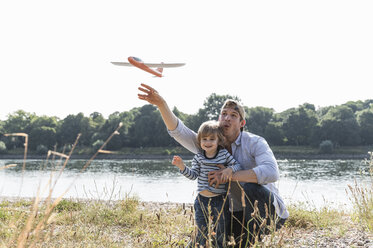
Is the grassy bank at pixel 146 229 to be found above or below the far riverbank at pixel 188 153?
above

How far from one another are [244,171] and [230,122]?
0.58 meters

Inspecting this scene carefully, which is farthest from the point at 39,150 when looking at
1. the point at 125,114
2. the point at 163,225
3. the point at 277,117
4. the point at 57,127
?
the point at 163,225

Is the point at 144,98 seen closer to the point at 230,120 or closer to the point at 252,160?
the point at 230,120

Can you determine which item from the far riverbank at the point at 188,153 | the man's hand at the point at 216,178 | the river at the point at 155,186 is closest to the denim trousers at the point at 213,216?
the man's hand at the point at 216,178

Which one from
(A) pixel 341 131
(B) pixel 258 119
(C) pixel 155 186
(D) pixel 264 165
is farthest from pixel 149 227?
(B) pixel 258 119

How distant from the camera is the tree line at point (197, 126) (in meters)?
65.2

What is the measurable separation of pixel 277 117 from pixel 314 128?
1612cm

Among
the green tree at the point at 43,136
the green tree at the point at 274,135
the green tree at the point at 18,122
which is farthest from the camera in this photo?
the green tree at the point at 18,122

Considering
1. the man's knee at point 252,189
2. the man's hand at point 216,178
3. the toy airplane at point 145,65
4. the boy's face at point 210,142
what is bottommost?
the man's knee at point 252,189

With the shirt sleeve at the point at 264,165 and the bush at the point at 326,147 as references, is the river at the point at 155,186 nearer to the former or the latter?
the shirt sleeve at the point at 264,165

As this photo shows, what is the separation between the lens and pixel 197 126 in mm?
75750

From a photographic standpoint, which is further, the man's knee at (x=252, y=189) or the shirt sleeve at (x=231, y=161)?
the shirt sleeve at (x=231, y=161)

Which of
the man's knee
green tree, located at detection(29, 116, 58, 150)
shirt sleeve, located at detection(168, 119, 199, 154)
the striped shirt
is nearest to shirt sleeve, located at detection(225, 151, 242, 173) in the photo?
the striped shirt

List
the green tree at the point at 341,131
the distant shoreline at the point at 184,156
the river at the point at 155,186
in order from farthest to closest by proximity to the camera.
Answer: the green tree at the point at 341,131, the distant shoreline at the point at 184,156, the river at the point at 155,186
